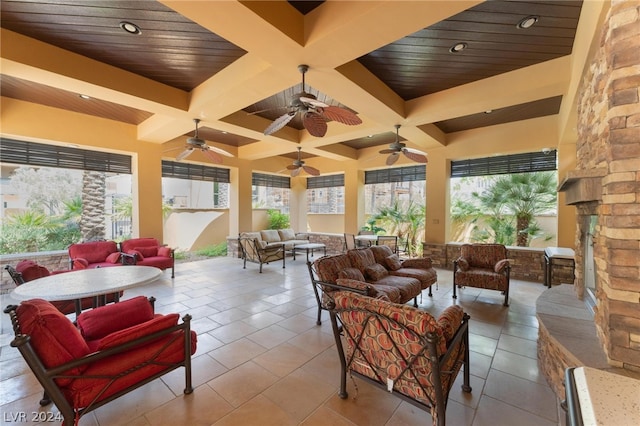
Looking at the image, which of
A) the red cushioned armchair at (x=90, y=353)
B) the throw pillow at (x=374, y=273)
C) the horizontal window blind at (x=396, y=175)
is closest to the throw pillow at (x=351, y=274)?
the throw pillow at (x=374, y=273)

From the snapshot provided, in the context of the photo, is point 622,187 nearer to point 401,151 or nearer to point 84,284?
point 401,151

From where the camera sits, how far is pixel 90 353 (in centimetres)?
163

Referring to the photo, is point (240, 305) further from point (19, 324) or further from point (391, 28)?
point (391, 28)

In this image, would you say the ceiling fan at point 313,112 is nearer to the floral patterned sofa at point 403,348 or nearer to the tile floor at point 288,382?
the floral patterned sofa at point 403,348

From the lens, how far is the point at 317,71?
2912 millimetres

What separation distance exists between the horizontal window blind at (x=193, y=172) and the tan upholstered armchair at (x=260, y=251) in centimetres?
229

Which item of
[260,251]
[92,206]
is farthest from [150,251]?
[92,206]

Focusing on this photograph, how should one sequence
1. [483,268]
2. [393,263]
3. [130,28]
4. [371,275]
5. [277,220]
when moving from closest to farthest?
1. [130,28]
2. [371,275]
3. [393,263]
4. [483,268]
5. [277,220]

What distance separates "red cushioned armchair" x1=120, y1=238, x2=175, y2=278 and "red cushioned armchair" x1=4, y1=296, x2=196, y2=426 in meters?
3.41

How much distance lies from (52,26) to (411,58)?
3.91 meters

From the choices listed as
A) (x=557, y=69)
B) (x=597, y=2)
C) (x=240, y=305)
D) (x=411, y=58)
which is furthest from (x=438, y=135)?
(x=240, y=305)

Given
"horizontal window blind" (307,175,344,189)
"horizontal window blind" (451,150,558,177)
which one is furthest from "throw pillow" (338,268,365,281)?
"horizontal window blind" (307,175,344,189)

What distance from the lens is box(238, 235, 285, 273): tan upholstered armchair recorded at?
241 inches

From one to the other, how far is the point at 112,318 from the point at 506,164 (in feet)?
24.0
